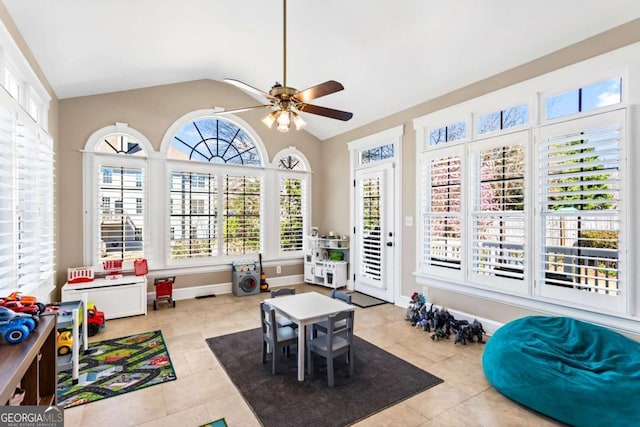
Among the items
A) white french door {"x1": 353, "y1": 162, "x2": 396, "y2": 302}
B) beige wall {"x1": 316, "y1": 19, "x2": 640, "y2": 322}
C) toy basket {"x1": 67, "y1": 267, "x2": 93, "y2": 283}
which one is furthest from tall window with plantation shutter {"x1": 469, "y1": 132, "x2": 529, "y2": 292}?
toy basket {"x1": 67, "y1": 267, "x2": 93, "y2": 283}

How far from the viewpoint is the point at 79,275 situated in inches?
170

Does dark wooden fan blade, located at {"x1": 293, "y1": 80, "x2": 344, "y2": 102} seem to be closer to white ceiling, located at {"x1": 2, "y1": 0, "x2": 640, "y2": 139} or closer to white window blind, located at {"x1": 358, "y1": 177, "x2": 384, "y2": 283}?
white ceiling, located at {"x1": 2, "y1": 0, "x2": 640, "y2": 139}

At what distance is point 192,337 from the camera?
148 inches

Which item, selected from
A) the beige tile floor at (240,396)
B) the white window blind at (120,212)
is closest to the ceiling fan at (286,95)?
the beige tile floor at (240,396)

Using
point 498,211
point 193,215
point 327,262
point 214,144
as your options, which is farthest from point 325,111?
point 327,262

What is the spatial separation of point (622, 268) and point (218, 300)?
5033 mm

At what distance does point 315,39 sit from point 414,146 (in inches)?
78.5

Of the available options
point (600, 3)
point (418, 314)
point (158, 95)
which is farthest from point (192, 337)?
point (600, 3)

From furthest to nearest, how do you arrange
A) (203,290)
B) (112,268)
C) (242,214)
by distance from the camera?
(242,214) < (203,290) < (112,268)

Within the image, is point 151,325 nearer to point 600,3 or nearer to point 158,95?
point 158,95

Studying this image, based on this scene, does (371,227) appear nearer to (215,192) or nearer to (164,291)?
(215,192)

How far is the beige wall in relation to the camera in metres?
3.02

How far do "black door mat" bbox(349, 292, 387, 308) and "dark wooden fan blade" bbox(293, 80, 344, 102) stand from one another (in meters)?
3.37

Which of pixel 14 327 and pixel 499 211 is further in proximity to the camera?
pixel 499 211
